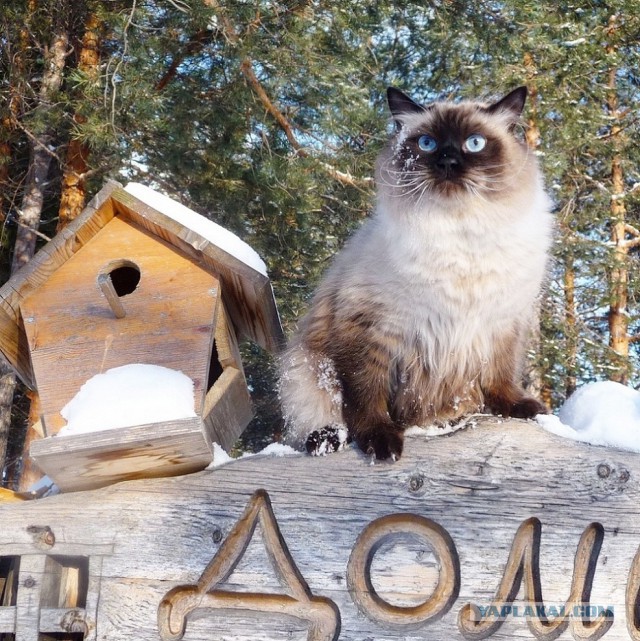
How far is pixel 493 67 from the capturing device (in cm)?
661

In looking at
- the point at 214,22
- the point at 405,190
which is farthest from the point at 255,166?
the point at 405,190

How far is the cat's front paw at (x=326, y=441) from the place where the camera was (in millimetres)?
2032

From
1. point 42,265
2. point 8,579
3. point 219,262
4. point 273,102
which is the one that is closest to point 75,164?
point 273,102

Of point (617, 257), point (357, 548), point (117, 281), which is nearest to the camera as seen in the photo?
point (357, 548)

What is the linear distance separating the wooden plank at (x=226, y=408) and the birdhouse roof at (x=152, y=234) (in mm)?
244

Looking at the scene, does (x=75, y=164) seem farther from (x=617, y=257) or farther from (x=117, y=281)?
(x=617, y=257)

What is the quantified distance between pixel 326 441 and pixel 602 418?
76 cm

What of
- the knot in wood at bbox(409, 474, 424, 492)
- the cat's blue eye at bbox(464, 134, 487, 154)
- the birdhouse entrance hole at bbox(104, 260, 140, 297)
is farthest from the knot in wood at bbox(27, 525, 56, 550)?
the cat's blue eye at bbox(464, 134, 487, 154)

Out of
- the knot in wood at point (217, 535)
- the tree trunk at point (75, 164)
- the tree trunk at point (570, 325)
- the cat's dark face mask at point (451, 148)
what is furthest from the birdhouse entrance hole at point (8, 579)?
the tree trunk at point (570, 325)

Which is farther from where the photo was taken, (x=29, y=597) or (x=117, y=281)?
(x=117, y=281)

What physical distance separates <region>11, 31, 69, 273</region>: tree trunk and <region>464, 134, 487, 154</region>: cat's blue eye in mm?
4354

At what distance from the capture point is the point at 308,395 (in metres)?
2.29

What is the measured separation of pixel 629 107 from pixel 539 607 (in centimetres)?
827

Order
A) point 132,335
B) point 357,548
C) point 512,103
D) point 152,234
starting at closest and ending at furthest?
point 357,548 → point 132,335 → point 152,234 → point 512,103
